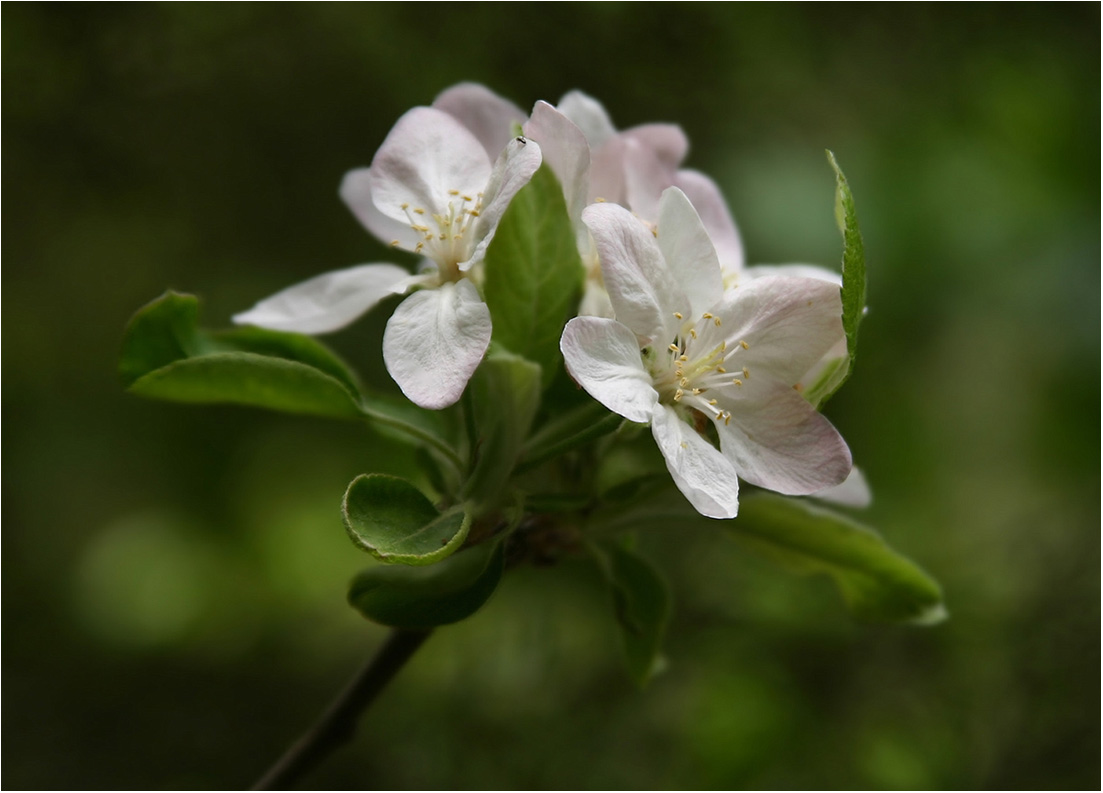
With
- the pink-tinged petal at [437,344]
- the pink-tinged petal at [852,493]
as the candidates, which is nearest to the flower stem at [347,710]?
the pink-tinged petal at [437,344]

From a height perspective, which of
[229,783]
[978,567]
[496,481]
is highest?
[496,481]

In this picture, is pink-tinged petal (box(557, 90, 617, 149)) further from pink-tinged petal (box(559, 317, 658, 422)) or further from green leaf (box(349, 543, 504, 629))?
green leaf (box(349, 543, 504, 629))

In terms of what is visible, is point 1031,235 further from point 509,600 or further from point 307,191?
point 307,191

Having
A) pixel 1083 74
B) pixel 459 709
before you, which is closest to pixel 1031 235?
pixel 1083 74

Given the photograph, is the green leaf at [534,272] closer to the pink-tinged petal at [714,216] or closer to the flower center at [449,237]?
the flower center at [449,237]

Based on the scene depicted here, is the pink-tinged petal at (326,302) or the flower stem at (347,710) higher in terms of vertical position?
the pink-tinged petal at (326,302)

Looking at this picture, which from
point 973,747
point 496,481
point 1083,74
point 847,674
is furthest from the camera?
point 1083,74

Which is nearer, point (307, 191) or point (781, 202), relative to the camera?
point (781, 202)

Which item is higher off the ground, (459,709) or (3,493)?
(3,493)
